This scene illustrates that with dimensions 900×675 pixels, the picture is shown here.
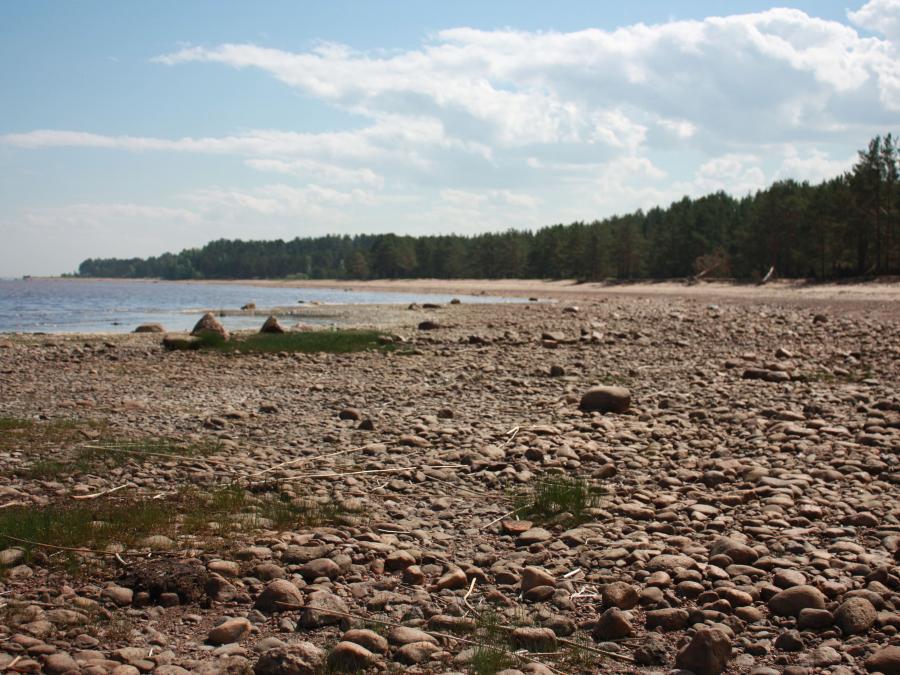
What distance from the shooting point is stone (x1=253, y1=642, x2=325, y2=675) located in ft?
12.1

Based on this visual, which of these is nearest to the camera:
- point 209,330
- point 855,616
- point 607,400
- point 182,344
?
point 855,616

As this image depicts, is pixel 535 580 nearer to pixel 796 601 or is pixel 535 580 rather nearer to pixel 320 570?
pixel 320 570

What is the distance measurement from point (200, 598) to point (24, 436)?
229 inches

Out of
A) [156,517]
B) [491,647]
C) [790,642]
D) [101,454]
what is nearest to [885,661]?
[790,642]

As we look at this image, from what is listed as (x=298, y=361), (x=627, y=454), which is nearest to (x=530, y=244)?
(x=298, y=361)

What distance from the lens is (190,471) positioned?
7699 millimetres

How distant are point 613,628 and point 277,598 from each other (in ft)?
6.73

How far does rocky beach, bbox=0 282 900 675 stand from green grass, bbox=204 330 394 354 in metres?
7.20

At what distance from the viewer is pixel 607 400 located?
11.0m

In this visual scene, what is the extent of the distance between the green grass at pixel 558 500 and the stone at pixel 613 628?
1.95 meters

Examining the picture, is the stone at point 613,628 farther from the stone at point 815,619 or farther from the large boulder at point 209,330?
the large boulder at point 209,330

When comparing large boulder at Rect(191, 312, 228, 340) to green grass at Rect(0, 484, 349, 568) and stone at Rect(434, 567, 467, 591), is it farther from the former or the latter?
stone at Rect(434, 567, 467, 591)

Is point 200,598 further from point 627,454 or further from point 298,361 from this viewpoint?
point 298,361

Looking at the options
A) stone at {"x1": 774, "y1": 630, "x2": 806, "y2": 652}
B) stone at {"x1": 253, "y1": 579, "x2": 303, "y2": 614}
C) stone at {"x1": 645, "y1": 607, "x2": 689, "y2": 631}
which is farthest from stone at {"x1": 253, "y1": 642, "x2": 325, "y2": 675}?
stone at {"x1": 774, "y1": 630, "x2": 806, "y2": 652}
